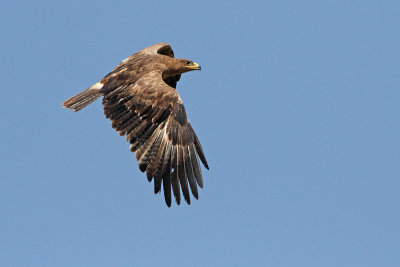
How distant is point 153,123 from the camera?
43.9ft

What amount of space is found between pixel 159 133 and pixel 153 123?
0.24m

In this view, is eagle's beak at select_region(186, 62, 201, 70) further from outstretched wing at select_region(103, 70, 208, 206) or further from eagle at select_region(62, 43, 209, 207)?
outstretched wing at select_region(103, 70, 208, 206)

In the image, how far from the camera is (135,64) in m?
15.5

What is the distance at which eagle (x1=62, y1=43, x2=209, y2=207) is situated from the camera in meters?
12.8

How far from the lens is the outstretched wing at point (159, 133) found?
12742 millimetres

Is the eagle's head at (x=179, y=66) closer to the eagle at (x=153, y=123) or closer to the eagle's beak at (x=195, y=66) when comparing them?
the eagle's beak at (x=195, y=66)

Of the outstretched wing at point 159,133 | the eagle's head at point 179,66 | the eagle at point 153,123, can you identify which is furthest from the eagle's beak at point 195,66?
the outstretched wing at point 159,133

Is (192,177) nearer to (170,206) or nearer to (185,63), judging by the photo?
(170,206)

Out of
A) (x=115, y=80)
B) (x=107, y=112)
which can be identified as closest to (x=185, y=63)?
(x=115, y=80)

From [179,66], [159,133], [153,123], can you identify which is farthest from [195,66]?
[159,133]

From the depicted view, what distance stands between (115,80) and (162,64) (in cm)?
126

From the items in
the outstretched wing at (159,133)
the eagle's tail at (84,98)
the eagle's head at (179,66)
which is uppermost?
the eagle's head at (179,66)

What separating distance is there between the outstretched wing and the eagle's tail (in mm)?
676

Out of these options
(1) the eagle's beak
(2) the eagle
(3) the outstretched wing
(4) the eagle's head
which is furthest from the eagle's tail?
(1) the eagle's beak
